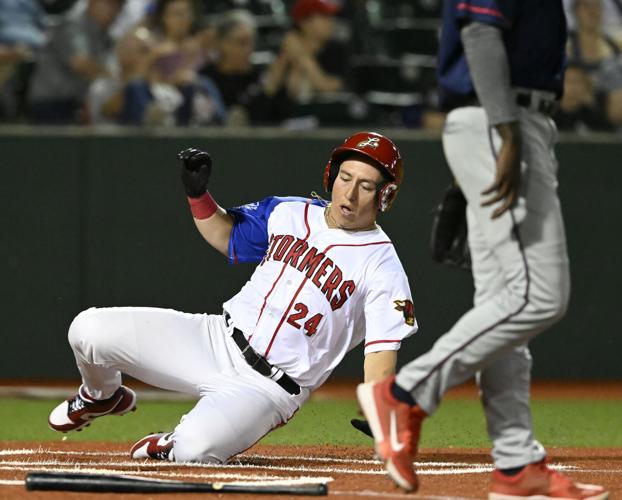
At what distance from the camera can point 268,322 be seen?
4922mm

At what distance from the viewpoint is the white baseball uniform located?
4.75 m

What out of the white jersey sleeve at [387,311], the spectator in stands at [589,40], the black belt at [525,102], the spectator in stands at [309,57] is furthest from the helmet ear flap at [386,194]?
the spectator in stands at [589,40]

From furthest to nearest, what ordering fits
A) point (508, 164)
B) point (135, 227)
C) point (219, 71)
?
point (219, 71) → point (135, 227) → point (508, 164)

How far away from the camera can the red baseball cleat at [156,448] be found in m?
4.83

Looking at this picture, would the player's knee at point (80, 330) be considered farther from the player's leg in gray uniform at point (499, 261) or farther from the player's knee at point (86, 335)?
the player's leg in gray uniform at point (499, 261)

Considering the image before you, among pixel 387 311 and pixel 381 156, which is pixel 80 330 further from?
pixel 381 156

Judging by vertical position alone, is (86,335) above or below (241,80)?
above

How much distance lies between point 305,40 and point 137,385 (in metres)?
3.19

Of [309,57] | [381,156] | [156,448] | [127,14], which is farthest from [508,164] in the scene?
[127,14]

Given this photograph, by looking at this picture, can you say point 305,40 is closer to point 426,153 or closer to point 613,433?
point 426,153

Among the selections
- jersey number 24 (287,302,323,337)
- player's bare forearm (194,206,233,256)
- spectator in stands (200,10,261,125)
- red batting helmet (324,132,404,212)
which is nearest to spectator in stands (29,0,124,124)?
spectator in stands (200,10,261,125)

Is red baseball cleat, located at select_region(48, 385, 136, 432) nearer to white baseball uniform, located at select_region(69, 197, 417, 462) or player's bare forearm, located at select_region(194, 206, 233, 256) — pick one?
white baseball uniform, located at select_region(69, 197, 417, 462)

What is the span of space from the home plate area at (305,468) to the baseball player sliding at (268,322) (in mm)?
199

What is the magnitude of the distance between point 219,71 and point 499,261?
623 centimetres
